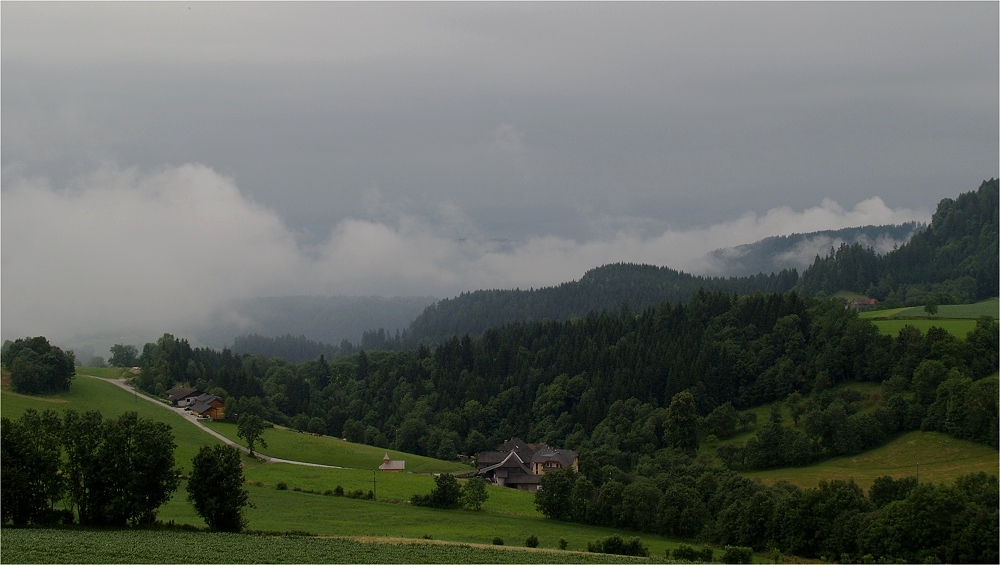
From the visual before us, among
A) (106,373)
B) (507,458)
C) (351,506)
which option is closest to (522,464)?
(507,458)

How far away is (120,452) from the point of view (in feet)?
172

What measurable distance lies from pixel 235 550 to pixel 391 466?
59744 mm

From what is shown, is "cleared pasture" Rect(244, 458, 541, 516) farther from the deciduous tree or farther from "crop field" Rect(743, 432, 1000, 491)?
"crop field" Rect(743, 432, 1000, 491)

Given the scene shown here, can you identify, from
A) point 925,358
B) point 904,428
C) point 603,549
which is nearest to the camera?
Result: point 603,549

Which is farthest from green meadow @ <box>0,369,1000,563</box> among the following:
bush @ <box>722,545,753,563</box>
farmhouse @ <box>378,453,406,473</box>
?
bush @ <box>722,545,753,563</box>

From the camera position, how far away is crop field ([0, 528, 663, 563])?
128 feet

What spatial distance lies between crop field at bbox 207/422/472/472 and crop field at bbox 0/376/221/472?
520 centimetres

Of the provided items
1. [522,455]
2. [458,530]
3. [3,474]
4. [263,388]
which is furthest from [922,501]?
[263,388]

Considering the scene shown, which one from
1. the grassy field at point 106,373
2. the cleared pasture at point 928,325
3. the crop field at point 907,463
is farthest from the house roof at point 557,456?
the grassy field at point 106,373

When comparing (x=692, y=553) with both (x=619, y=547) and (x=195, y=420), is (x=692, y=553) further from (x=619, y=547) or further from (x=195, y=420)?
(x=195, y=420)

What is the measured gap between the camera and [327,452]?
108 metres

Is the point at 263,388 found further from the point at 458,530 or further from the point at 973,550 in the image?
the point at 973,550

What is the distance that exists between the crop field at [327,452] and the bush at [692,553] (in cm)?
5191

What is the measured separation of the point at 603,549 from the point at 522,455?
201 feet
